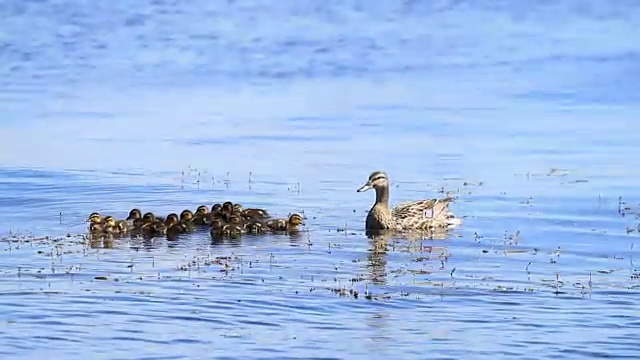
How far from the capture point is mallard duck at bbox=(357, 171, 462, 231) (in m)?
16.9

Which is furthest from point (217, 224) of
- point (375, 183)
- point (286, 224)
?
point (375, 183)

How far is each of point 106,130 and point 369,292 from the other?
11.6 m

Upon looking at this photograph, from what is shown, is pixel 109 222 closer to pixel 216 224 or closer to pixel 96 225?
pixel 96 225

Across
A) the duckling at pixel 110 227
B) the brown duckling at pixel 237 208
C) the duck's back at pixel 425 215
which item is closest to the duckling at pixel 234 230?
the brown duckling at pixel 237 208

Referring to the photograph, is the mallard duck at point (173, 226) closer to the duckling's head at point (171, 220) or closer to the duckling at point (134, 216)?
the duckling's head at point (171, 220)

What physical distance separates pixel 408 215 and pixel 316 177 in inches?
109

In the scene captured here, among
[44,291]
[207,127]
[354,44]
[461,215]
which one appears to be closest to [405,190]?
[461,215]

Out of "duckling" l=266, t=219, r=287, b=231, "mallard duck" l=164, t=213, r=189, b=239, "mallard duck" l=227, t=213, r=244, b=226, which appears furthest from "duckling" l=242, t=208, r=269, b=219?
"mallard duck" l=164, t=213, r=189, b=239

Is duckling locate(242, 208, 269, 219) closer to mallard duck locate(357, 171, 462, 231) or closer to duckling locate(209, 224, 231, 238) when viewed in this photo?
duckling locate(209, 224, 231, 238)

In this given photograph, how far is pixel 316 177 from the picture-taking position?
782 inches

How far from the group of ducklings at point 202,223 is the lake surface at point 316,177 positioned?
32 cm

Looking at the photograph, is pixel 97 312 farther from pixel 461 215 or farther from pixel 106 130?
pixel 106 130

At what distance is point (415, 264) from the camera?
14617 millimetres

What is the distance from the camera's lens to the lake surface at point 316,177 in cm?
1174
